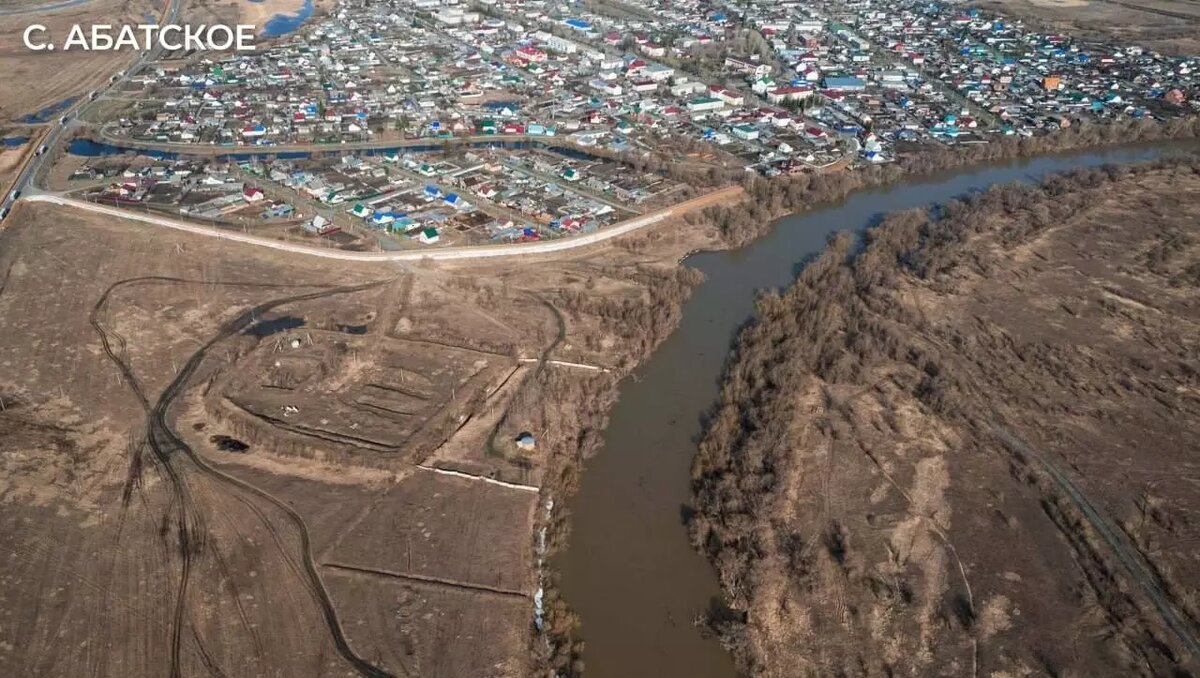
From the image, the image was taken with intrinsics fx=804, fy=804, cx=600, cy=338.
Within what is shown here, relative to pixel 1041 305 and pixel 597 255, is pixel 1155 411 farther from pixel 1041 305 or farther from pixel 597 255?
pixel 597 255

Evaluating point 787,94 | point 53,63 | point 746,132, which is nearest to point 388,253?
point 746,132

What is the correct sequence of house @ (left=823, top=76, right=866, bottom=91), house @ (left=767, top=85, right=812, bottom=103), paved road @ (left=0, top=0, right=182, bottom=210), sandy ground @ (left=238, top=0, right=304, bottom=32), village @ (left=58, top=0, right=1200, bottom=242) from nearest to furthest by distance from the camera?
1. paved road @ (left=0, top=0, right=182, bottom=210)
2. village @ (left=58, top=0, right=1200, bottom=242)
3. house @ (left=767, top=85, right=812, bottom=103)
4. house @ (left=823, top=76, right=866, bottom=91)
5. sandy ground @ (left=238, top=0, right=304, bottom=32)

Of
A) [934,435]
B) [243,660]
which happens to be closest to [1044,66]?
[934,435]

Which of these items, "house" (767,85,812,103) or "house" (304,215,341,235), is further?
"house" (767,85,812,103)

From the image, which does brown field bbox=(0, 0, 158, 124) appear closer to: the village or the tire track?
the village

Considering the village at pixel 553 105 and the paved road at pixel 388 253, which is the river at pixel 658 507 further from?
the village at pixel 553 105

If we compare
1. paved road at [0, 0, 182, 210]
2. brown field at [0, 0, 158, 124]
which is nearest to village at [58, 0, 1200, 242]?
paved road at [0, 0, 182, 210]
